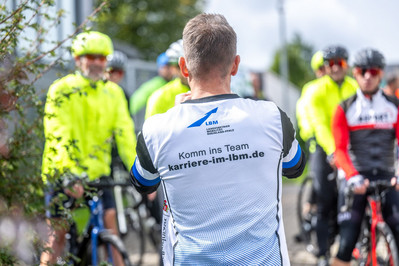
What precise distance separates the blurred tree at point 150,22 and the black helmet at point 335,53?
123 ft

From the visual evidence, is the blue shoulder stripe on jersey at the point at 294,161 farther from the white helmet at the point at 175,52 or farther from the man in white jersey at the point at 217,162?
the white helmet at the point at 175,52

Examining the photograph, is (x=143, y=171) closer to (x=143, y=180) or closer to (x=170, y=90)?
(x=143, y=180)

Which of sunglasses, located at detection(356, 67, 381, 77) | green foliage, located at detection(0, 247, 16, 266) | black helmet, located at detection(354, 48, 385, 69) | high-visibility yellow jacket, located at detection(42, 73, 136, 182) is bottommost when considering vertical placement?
green foliage, located at detection(0, 247, 16, 266)

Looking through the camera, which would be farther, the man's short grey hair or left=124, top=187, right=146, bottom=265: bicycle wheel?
left=124, top=187, right=146, bottom=265: bicycle wheel

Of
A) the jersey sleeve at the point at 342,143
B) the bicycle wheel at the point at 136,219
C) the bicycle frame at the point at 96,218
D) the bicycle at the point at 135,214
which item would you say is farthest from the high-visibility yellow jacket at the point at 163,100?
the bicycle wheel at the point at 136,219

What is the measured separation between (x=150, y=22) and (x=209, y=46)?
1753 inches

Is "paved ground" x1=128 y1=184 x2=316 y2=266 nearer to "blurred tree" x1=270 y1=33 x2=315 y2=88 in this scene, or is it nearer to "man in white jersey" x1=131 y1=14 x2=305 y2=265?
"man in white jersey" x1=131 y1=14 x2=305 y2=265

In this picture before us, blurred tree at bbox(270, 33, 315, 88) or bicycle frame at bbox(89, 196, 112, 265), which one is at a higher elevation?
blurred tree at bbox(270, 33, 315, 88)

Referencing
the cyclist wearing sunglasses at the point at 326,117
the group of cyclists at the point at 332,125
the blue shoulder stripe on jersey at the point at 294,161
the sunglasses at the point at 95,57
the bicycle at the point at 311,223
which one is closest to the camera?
the blue shoulder stripe on jersey at the point at 294,161

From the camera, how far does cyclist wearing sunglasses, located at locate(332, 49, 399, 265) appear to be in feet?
19.5

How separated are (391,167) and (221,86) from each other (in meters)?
3.65

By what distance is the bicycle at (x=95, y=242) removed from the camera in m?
5.35

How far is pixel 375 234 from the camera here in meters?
5.82

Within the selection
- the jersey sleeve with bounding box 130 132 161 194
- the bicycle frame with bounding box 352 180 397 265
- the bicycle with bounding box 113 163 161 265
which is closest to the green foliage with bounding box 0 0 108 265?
the jersey sleeve with bounding box 130 132 161 194
